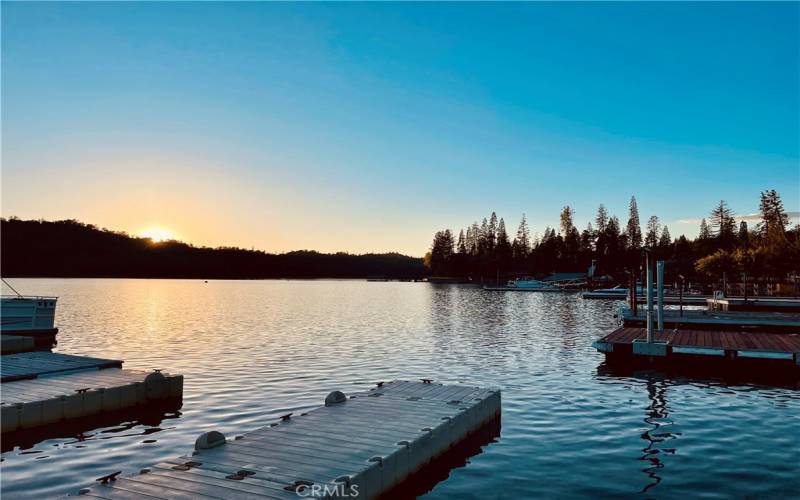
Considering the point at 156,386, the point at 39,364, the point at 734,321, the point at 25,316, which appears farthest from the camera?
the point at 25,316

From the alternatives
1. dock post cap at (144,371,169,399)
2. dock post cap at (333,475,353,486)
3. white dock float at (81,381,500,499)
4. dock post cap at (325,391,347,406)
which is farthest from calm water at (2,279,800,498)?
dock post cap at (333,475,353,486)

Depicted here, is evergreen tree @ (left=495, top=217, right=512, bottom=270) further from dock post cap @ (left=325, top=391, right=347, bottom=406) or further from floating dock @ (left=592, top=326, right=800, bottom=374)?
dock post cap @ (left=325, top=391, right=347, bottom=406)

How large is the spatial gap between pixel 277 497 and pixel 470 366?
19177mm

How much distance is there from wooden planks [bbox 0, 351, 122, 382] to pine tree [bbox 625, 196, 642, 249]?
16386cm

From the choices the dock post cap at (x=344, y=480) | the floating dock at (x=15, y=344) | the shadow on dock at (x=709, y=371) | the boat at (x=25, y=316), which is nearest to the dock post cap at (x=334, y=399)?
the dock post cap at (x=344, y=480)

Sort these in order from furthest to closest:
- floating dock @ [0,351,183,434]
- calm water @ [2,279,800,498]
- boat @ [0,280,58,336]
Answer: boat @ [0,280,58,336] < floating dock @ [0,351,183,434] < calm water @ [2,279,800,498]

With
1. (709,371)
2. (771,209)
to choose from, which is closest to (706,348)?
(709,371)

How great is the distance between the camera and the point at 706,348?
23953mm

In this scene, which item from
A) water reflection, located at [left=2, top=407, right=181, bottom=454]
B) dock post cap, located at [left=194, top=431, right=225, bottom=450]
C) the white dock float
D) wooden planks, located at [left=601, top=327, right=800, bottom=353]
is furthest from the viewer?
wooden planks, located at [left=601, top=327, right=800, bottom=353]

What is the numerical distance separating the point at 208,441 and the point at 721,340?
24626mm

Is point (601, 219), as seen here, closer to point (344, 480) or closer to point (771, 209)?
point (771, 209)

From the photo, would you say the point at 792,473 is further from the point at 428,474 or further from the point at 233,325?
the point at 233,325

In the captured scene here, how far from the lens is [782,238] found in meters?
68.1

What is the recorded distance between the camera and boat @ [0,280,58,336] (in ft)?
112
